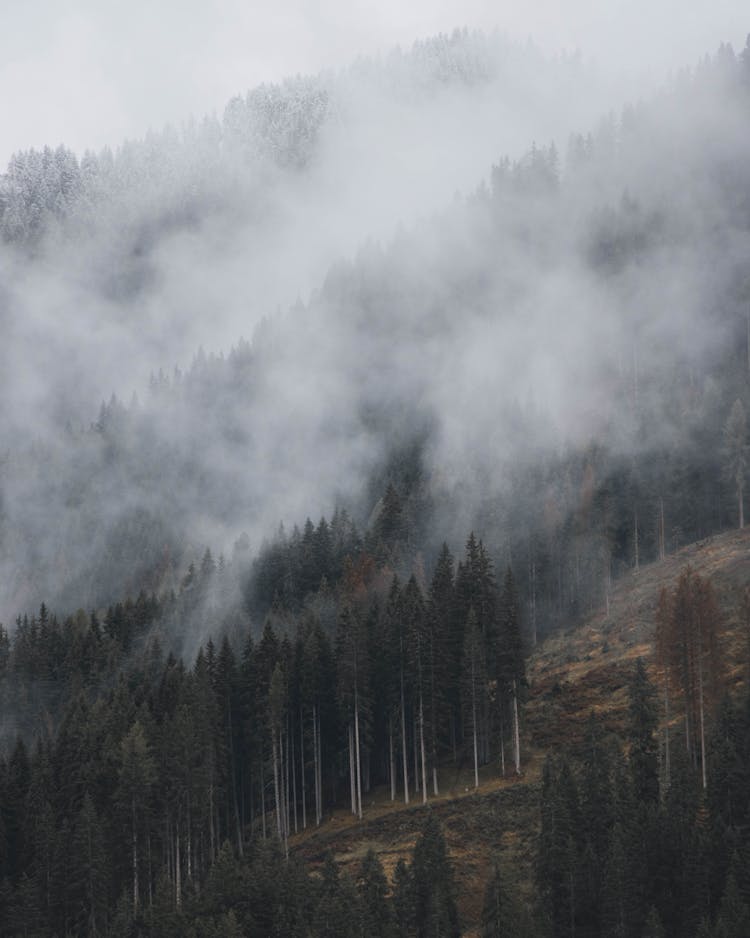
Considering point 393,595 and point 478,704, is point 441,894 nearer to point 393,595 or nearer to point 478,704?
point 478,704

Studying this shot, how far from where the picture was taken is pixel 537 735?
71.7 m

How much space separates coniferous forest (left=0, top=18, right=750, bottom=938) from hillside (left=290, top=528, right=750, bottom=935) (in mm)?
351

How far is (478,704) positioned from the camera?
71.7m

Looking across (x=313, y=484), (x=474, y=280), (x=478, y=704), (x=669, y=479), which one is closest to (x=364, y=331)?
(x=474, y=280)

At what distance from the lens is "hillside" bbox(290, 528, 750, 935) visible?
59.4 metres

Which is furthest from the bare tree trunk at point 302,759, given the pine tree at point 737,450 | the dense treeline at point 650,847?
the pine tree at point 737,450

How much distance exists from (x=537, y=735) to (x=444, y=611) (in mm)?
12724

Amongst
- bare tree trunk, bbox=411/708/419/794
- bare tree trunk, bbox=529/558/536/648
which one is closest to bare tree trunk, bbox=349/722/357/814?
bare tree trunk, bbox=411/708/419/794

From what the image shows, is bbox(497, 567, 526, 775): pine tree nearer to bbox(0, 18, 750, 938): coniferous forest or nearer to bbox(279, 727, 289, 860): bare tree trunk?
bbox(0, 18, 750, 938): coniferous forest

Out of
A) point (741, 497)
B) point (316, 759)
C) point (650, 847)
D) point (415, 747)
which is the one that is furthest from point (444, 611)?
point (741, 497)

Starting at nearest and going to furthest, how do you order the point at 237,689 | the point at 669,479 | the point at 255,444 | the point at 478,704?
the point at 478,704 → the point at 237,689 → the point at 669,479 → the point at 255,444

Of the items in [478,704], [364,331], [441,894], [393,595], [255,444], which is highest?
[364,331]

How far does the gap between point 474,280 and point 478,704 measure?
12643 centimetres

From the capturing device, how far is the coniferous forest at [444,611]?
5106cm
